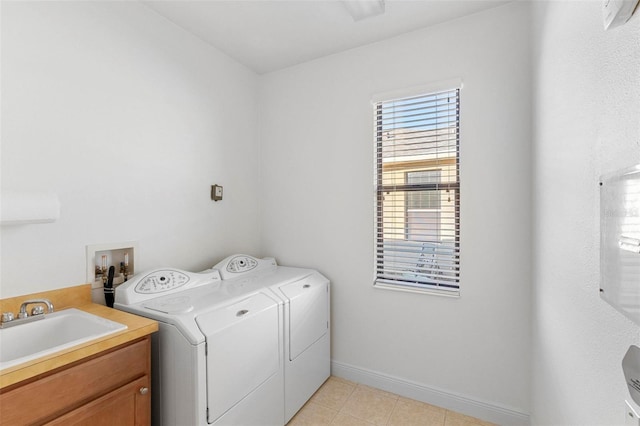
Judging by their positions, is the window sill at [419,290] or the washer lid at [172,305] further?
the window sill at [419,290]

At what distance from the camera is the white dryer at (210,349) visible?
1.40 meters

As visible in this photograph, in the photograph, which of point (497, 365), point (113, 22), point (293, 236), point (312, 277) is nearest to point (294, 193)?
point (293, 236)

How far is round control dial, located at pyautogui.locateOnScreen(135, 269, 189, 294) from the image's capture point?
1753mm

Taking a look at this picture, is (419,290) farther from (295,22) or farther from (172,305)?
(295,22)

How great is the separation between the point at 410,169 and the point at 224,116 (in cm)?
167

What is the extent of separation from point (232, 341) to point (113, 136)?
56.5 inches

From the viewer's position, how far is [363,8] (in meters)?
1.93

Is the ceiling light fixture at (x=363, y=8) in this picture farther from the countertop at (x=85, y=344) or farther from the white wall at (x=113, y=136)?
the countertop at (x=85, y=344)

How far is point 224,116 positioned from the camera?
2.58m

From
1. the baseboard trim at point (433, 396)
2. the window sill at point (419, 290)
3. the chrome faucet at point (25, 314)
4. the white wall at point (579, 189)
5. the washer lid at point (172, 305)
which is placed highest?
the white wall at point (579, 189)

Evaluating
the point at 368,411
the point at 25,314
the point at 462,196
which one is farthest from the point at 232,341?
the point at 462,196

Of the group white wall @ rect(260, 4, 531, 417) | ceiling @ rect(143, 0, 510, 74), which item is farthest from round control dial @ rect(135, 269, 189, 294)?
ceiling @ rect(143, 0, 510, 74)

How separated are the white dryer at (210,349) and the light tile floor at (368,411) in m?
0.31

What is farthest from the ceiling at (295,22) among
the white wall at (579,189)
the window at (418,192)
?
the white wall at (579,189)
